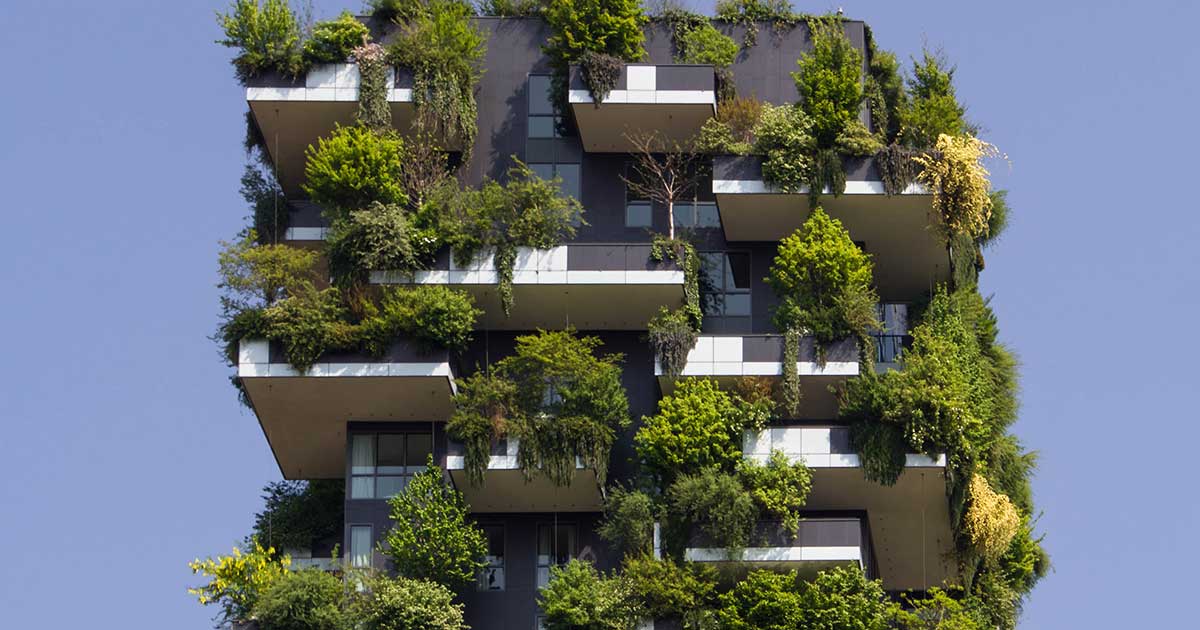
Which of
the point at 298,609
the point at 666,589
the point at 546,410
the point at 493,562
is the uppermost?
Answer: the point at 546,410

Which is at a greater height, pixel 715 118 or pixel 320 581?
pixel 715 118

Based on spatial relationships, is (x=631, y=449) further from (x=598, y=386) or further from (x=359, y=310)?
(x=359, y=310)

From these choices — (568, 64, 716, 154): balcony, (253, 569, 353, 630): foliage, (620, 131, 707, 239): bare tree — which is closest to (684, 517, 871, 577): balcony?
(253, 569, 353, 630): foliage

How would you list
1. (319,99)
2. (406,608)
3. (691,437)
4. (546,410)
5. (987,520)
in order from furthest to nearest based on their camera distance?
(319,99) → (987,520) → (546,410) → (691,437) → (406,608)

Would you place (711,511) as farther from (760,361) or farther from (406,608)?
(406,608)

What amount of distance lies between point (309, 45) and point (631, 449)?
13.2m

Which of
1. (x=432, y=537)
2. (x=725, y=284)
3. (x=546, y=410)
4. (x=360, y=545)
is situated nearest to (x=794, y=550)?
(x=546, y=410)

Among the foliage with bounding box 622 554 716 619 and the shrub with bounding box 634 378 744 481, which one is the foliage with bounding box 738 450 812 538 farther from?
the foliage with bounding box 622 554 716 619

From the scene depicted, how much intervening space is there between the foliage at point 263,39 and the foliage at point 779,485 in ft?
51.4

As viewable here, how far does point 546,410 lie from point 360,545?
5.71 meters

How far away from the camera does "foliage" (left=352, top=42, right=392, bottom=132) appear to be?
276 ft

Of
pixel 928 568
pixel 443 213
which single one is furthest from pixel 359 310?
pixel 928 568

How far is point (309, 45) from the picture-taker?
84.8 meters

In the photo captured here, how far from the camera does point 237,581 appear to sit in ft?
264
